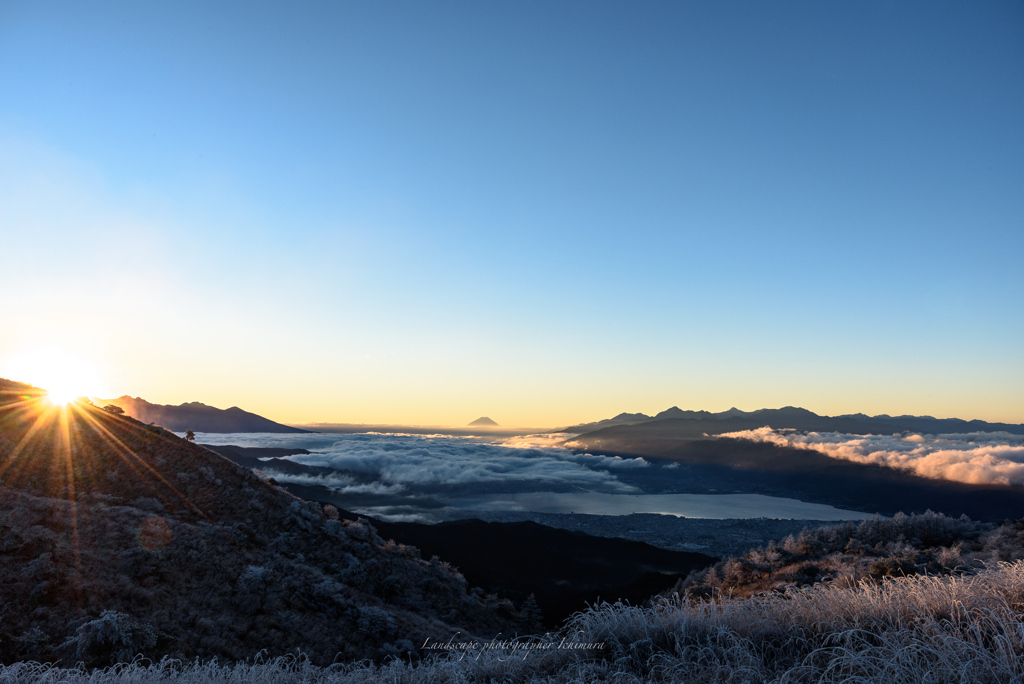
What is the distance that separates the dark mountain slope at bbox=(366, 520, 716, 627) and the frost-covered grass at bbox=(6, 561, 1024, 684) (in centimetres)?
2270

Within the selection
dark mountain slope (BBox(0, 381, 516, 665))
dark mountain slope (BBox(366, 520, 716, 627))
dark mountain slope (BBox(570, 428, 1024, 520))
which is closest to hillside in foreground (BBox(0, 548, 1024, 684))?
dark mountain slope (BBox(0, 381, 516, 665))

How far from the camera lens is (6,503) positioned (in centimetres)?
1278

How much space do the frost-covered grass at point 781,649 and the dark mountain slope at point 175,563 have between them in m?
5.56

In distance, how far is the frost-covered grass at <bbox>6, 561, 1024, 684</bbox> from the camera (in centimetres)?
421

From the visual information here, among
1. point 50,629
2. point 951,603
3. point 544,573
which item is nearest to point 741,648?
point 951,603

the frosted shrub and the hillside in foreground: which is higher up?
the hillside in foreground

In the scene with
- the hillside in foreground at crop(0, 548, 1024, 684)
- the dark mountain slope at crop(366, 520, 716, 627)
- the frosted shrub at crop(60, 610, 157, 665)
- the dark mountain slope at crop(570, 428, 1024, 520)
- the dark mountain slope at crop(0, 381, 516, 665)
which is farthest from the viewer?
the dark mountain slope at crop(570, 428, 1024, 520)

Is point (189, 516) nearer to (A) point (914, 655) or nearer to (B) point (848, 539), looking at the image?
(A) point (914, 655)

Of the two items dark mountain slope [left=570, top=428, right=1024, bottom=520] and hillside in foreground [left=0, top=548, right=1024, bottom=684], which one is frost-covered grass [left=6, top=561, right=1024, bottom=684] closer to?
hillside in foreground [left=0, top=548, right=1024, bottom=684]

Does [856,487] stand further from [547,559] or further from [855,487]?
[547,559]

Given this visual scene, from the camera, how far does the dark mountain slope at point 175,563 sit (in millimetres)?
9836

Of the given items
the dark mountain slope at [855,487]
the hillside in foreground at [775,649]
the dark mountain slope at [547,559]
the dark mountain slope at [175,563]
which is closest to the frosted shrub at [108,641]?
the dark mountain slope at [175,563]

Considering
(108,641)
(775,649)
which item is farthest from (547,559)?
(775,649)

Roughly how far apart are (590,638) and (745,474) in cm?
22024
